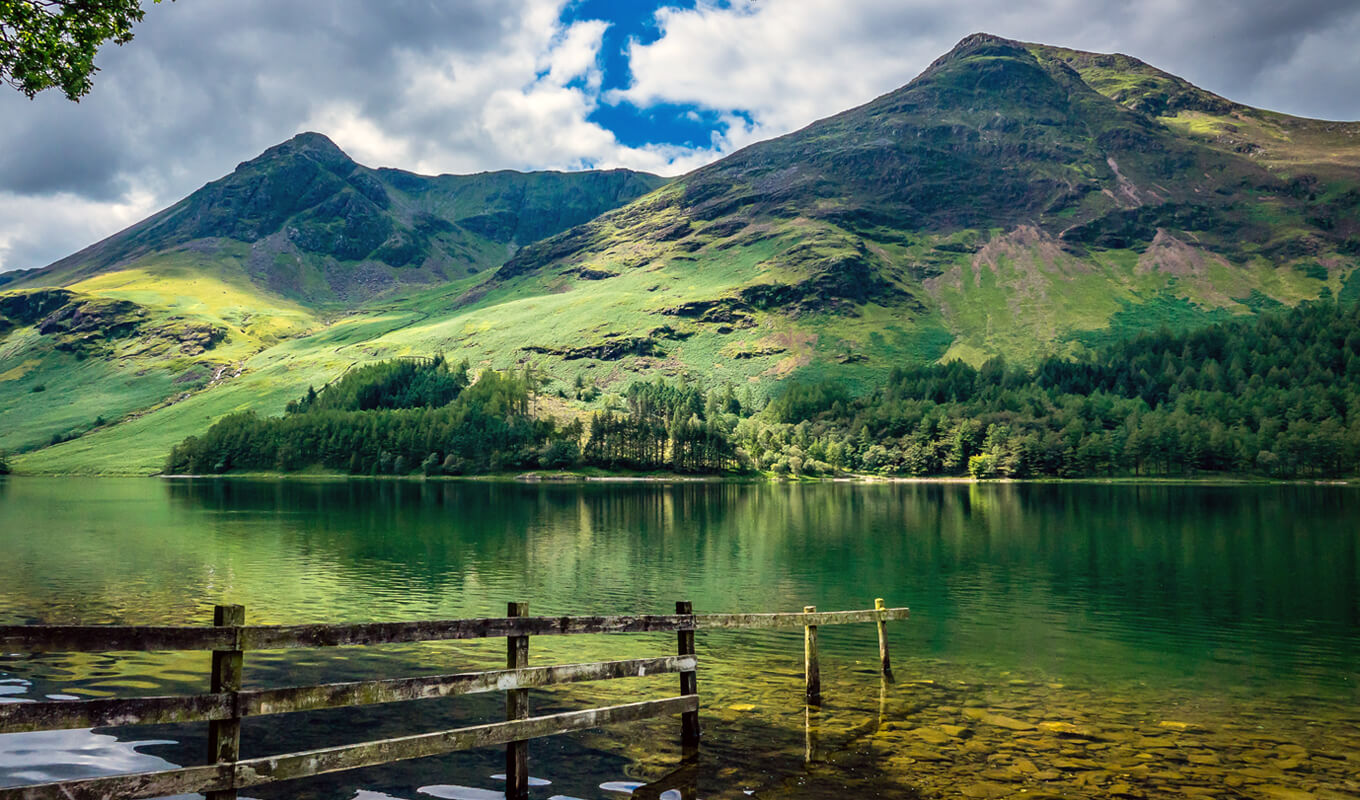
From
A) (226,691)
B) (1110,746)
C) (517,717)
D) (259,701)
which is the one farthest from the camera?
(1110,746)

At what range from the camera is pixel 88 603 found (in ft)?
140

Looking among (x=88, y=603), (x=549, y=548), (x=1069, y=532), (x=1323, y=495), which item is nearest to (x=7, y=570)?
(x=88, y=603)

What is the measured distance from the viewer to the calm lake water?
20.2 m

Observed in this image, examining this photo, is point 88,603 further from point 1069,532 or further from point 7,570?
point 1069,532

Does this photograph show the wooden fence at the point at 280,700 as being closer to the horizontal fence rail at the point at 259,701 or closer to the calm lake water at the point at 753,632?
the horizontal fence rail at the point at 259,701

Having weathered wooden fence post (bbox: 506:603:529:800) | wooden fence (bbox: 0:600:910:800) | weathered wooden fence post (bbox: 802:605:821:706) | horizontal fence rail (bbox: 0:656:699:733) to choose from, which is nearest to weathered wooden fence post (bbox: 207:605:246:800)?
wooden fence (bbox: 0:600:910:800)

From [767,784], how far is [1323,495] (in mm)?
188904

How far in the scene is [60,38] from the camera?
69.8ft

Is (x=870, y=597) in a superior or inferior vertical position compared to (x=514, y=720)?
inferior

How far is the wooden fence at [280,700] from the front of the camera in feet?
37.7

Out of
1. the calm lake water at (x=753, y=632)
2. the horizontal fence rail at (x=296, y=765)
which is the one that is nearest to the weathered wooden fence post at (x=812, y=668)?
the calm lake water at (x=753, y=632)

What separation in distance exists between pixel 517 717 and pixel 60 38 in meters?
20.5

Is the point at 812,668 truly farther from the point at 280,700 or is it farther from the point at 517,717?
the point at 280,700

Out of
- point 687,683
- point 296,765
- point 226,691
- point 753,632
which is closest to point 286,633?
point 226,691
